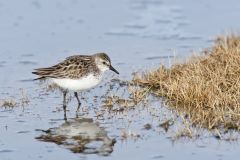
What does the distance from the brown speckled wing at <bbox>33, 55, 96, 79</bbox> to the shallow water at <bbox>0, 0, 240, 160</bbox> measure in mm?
428

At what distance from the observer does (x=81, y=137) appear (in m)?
8.79

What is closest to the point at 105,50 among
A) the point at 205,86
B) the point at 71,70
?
the point at 71,70

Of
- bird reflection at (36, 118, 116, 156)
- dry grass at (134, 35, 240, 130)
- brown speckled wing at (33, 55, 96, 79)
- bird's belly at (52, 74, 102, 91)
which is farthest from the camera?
brown speckled wing at (33, 55, 96, 79)

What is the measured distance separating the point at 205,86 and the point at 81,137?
2.14m

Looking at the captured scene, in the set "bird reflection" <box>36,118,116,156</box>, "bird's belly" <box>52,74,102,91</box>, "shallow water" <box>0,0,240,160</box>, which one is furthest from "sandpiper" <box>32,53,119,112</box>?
"bird reflection" <box>36,118,116,156</box>

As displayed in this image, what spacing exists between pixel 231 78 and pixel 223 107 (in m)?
1.07

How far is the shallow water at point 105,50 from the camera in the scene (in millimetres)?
8328

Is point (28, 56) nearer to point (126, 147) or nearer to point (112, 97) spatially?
point (112, 97)

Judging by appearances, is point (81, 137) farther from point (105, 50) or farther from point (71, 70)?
point (105, 50)

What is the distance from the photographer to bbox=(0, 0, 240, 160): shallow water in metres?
8.33

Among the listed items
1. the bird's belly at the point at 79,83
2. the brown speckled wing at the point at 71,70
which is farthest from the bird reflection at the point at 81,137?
the brown speckled wing at the point at 71,70

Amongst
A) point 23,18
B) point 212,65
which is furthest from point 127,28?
point 212,65

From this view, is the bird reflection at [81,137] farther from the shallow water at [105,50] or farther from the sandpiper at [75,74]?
the sandpiper at [75,74]

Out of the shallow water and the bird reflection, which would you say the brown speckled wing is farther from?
the bird reflection
